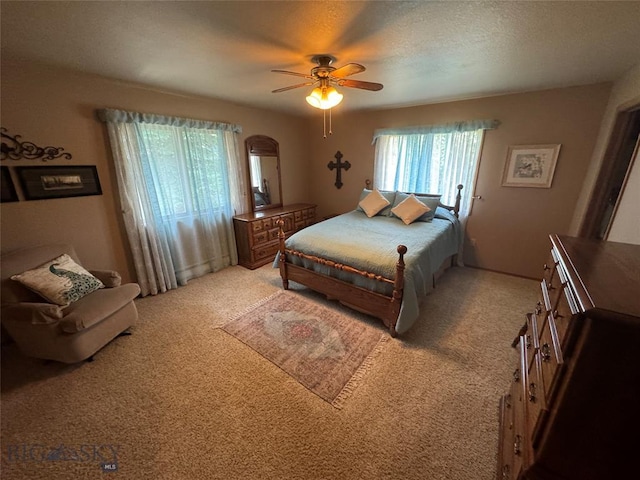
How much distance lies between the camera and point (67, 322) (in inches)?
72.5

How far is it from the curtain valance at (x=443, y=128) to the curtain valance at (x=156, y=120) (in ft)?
7.58

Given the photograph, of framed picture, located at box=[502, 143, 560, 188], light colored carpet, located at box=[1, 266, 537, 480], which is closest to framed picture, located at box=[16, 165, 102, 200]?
light colored carpet, located at box=[1, 266, 537, 480]

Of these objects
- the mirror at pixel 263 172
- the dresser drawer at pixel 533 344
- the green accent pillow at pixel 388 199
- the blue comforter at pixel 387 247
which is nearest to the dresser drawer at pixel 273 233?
the mirror at pixel 263 172

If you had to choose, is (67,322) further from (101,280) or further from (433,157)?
(433,157)

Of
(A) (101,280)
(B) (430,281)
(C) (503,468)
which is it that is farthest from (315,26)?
(A) (101,280)

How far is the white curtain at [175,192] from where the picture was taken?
2.71 m

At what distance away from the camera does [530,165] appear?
3084 mm

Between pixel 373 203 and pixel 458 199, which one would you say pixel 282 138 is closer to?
pixel 373 203

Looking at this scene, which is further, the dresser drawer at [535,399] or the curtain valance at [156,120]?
the curtain valance at [156,120]

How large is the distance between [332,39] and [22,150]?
2755mm

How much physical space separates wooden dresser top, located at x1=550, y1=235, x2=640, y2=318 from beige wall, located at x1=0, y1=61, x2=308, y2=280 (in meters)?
3.71

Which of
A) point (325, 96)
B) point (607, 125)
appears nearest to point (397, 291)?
point (325, 96)

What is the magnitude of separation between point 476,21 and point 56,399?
147 inches

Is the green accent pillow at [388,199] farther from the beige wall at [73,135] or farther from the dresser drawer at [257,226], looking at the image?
the beige wall at [73,135]
